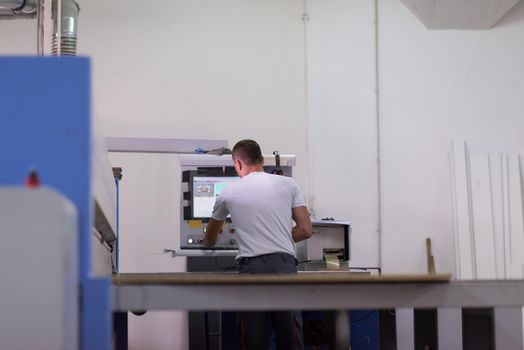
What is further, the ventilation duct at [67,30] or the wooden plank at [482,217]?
the wooden plank at [482,217]

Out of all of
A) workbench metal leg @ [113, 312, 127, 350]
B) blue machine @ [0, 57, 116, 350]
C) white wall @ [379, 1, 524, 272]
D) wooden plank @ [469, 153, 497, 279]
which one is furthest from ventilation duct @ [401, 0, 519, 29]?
blue machine @ [0, 57, 116, 350]

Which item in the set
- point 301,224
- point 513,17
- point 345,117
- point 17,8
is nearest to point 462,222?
point 345,117

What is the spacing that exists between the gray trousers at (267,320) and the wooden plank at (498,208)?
7.32 ft

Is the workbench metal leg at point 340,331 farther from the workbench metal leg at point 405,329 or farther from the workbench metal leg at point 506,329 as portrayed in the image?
the workbench metal leg at point 405,329

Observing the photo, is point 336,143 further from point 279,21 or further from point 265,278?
point 265,278

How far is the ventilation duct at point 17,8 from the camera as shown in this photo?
15.8ft

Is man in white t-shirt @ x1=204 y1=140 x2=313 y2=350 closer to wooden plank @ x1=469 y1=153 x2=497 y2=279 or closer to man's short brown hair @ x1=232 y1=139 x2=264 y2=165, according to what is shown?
man's short brown hair @ x1=232 y1=139 x2=264 y2=165

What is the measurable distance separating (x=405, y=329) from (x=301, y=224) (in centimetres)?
208

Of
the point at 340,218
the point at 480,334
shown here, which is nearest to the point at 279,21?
the point at 340,218

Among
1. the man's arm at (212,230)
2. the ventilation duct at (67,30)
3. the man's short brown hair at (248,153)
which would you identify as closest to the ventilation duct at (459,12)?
the man's short brown hair at (248,153)

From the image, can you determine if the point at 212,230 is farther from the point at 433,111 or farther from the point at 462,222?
the point at 433,111

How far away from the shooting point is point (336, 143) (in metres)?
5.76

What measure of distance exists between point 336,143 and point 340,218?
1.76 ft

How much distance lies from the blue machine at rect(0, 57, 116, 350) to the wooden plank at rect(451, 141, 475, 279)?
13.1 ft
